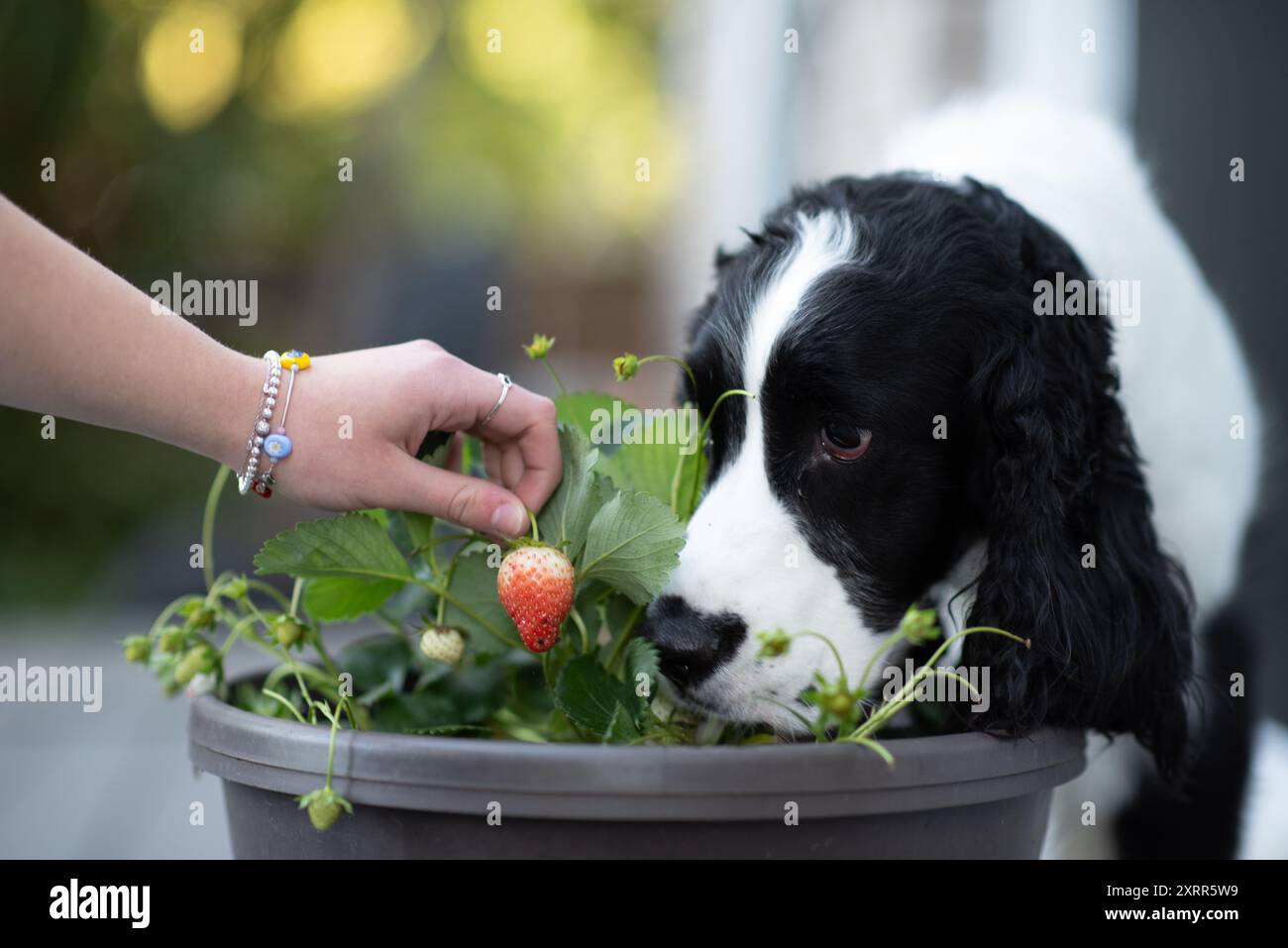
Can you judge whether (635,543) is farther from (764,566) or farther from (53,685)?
(53,685)

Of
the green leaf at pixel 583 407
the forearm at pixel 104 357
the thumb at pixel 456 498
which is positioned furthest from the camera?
the green leaf at pixel 583 407

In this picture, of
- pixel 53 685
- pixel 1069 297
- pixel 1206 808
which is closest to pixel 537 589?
pixel 1069 297

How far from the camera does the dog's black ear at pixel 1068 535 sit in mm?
1273

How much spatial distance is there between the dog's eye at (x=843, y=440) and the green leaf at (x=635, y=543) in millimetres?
338

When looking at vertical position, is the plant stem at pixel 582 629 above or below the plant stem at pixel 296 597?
below

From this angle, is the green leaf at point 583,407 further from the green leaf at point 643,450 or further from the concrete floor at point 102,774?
the concrete floor at point 102,774

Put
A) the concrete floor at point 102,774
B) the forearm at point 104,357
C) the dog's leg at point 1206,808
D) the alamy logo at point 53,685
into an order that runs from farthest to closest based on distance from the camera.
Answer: the alamy logo at point 53,685 → the concrete floor at point 102,774 → the dog's leg at point 1206,808 → the forearm at point 104,357

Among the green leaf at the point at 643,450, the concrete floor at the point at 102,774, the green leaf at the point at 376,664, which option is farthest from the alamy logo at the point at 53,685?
the green leaf at the point at 643,450

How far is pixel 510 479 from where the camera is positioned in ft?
4.05

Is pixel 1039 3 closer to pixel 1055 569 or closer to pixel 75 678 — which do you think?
pixel 1055 569

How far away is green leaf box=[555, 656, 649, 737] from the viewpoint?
3.49 feet

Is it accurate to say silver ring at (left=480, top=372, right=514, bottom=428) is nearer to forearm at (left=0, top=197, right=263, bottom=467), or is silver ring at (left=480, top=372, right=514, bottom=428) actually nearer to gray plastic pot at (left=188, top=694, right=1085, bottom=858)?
forearm at (left=0, top=197, right=263, bottom=467)
